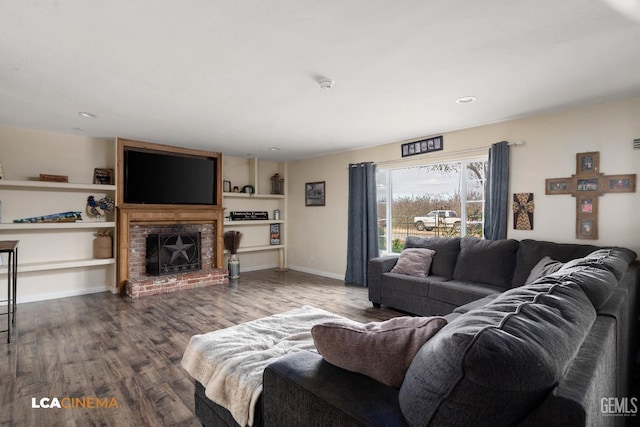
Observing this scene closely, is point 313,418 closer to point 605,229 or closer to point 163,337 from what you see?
point 163,337

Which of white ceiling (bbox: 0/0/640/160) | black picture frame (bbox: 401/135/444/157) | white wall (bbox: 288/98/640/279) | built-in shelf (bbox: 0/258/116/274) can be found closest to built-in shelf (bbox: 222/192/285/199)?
built-in shelf (bbox: 0/258/116/274)

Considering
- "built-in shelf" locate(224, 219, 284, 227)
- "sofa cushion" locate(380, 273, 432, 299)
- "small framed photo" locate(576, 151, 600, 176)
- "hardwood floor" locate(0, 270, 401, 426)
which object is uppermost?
"small framed photo" locate(576, 151, 600, 176)

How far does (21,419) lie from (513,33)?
12.4 ft

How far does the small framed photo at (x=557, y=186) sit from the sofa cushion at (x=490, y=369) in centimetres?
314

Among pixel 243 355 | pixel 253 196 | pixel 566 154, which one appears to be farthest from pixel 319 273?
pixel 243 355

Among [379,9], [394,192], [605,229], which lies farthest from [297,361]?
[394,192]

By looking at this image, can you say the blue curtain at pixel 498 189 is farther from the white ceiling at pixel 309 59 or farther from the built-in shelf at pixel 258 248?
the built-in shelf at pixel 258 248

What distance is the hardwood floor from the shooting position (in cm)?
199

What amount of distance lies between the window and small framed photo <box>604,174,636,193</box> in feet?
4.01

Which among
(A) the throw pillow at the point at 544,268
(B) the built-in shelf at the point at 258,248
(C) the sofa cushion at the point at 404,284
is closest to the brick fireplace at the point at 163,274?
(B) the built-in shelf at the point at 258,248

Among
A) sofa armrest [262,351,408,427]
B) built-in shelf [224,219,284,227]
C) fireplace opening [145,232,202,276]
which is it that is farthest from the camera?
built-in shelf [224,219,284,227]

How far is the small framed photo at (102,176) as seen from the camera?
4.77m

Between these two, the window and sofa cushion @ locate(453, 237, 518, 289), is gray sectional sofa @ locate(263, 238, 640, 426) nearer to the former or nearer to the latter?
sofa cushion @ locate(453, 237, 518, 289)

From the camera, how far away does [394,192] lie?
17.0 feet
